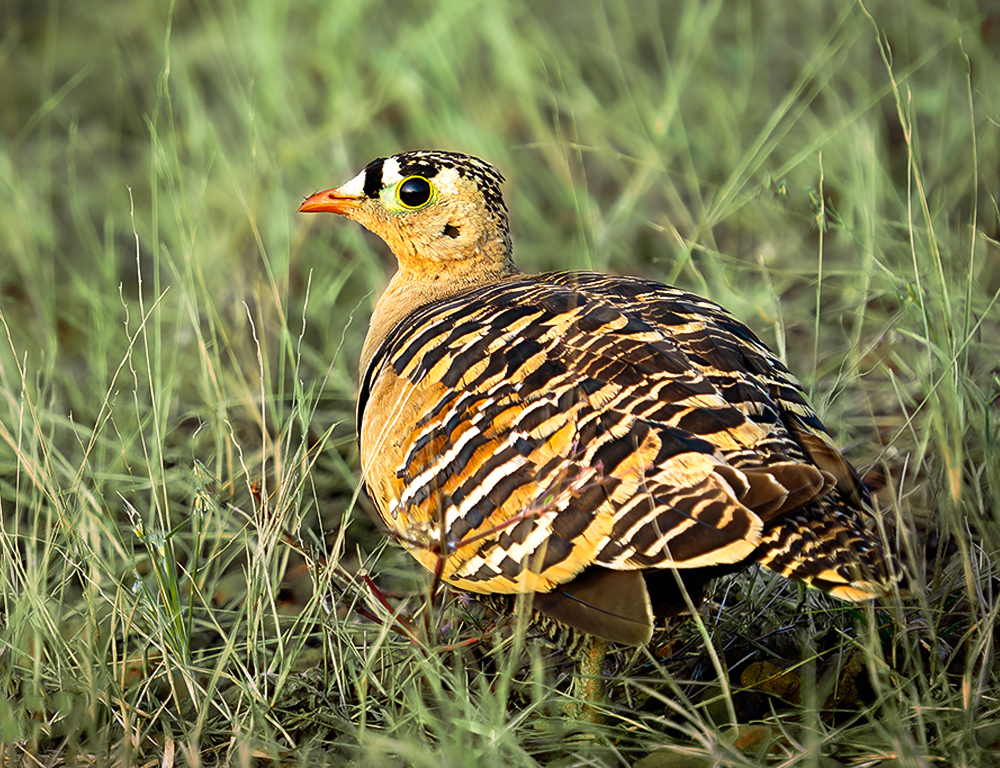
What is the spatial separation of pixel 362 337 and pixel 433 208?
143 centimetres

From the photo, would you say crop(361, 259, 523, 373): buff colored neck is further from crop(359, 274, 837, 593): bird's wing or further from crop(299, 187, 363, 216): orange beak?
crop(359, 274, 837, 593): bird's wing

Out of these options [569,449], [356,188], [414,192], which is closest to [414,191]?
[414,192]

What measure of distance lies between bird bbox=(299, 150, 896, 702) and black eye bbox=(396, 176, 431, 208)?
62cm

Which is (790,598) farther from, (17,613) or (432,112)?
(432,112)

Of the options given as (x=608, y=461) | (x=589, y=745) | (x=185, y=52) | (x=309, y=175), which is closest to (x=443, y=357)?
(x=608, y=461)

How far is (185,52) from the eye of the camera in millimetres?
6023

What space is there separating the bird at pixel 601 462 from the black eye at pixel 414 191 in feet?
2.04

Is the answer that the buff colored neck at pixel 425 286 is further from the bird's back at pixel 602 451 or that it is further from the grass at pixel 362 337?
the bird's back at pixel 602 451

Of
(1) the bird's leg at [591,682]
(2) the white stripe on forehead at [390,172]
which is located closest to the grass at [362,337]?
(1) the bird's leg at [591,682]

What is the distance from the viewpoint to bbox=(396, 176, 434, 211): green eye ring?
3.42 metres

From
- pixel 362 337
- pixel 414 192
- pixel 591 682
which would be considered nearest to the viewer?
pixel 591 682

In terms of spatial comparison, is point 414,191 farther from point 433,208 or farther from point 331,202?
point 331,202

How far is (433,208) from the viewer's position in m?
3.44

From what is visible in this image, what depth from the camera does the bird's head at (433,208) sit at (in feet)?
11.2
